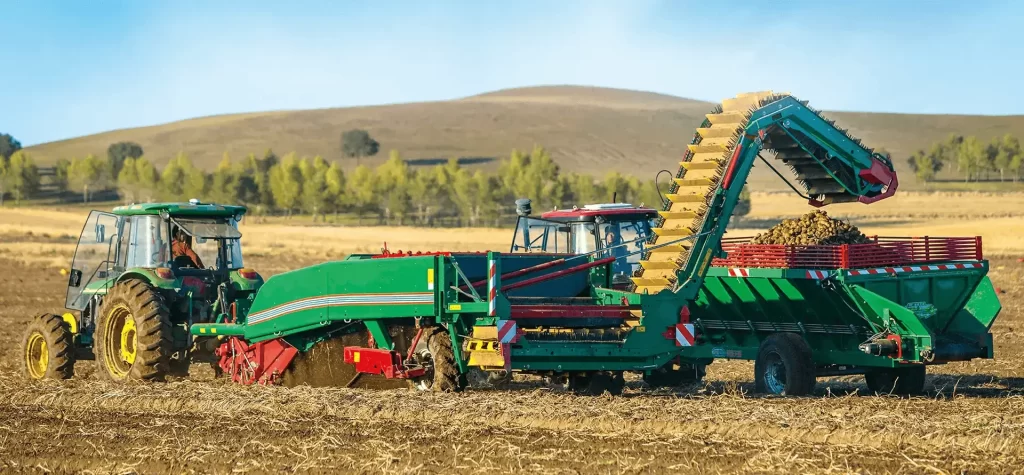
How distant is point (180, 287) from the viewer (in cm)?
1539

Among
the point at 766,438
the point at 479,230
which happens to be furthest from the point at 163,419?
the point at 479,230

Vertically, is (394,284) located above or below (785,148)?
below

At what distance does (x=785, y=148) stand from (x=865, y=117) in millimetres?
187374

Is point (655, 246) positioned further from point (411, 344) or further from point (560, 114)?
point (560, 114)

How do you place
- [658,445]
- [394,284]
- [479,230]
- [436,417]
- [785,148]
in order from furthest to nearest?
1. [479,230]
2. [785,148]
3. [394,284]
4. [436,417]
5. [658,445]

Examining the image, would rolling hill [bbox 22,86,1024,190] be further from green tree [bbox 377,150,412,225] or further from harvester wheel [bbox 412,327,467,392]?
harvester wheel [bbox 412,327,467,392]

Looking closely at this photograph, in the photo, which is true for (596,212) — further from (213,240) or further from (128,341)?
(128,341)

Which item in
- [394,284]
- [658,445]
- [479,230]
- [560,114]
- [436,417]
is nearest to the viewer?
[658,445]

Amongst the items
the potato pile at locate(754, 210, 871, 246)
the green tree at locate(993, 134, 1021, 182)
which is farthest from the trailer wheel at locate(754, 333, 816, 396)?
the green tree at locate(993, 134, 1021, 182)

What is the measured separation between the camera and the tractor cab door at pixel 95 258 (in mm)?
16078

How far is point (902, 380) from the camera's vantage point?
1486 centimetres

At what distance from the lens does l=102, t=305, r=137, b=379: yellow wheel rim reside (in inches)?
603

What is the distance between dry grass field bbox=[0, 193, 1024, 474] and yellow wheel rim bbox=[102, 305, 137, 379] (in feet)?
2.65

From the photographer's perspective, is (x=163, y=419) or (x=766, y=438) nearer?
(x=766, y=438)
